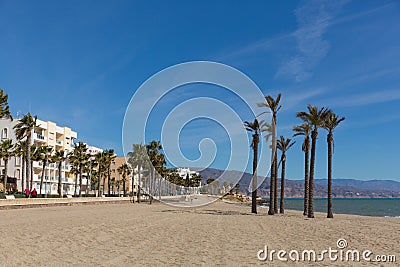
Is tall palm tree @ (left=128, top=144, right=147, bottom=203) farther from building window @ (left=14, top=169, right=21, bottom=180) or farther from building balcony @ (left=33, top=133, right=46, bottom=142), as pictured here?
building window @ (left=14, top=169, right=21, bottom=180)

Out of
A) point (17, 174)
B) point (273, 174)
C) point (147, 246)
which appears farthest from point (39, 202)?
point (17, 174)

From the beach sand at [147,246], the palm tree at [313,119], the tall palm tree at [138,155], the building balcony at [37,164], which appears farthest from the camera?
the tall palm tree at [138,155]

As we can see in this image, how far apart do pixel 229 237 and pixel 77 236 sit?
5.68 meters

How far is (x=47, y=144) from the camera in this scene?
7356 cm

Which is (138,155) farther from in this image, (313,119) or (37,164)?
(313,119)

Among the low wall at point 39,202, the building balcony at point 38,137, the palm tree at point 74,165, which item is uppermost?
the building balcony at point 38,137

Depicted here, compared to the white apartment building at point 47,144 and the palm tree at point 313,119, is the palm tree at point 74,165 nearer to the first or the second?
the white apartment building at point 47,144

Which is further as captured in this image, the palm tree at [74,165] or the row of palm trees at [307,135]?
the palm tree at [74,165]

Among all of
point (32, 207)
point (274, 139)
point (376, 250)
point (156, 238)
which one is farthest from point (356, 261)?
point (32, 207)

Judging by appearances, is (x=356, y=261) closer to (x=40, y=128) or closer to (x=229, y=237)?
(x=229, y=237)

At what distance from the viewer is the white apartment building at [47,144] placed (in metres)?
67.4

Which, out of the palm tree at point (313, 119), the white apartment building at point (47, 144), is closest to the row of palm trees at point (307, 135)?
the palm tree at point (313, 119)

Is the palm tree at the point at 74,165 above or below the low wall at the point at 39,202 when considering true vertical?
above

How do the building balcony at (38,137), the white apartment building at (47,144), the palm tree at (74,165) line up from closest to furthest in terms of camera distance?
1. the white apartment building at (47,144)
2. the building balcony at (38,137)
3. the palm tree at (74,165)
